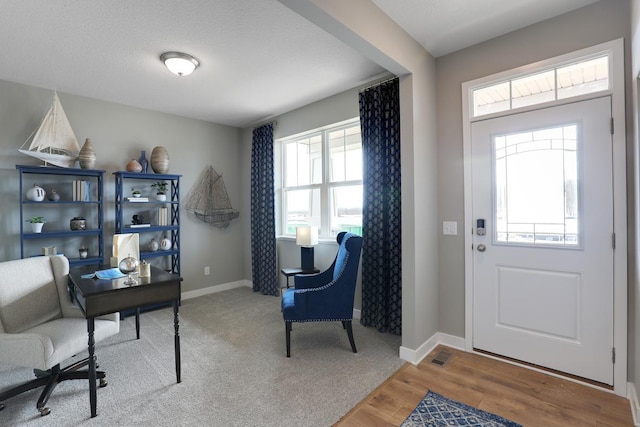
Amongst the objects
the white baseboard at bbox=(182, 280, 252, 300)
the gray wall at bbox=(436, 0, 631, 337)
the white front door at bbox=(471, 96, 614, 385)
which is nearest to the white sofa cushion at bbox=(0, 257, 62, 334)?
the white baseboard at bbox=(182, 280, 252, 300)

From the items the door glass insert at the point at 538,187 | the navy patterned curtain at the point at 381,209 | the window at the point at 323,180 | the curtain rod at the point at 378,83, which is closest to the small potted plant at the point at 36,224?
the window at the point at 323,180

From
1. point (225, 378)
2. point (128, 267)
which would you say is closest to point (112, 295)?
point (128, 267)

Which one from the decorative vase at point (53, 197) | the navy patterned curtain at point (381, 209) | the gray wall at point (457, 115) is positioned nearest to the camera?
the gray wall at point (457, 115)

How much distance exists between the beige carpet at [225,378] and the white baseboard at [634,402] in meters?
1.39

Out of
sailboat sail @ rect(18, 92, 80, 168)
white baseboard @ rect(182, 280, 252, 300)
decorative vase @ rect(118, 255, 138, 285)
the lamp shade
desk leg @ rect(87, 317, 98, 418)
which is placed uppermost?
sailboat sail @ rect(18, 92, 80, 168)

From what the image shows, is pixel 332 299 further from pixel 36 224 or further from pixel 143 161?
pixel 36 224

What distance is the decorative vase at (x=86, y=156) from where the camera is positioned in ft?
11.1

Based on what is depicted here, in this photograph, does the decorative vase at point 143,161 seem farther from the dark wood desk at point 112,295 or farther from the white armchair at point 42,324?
the dark wood desk at point 112,295

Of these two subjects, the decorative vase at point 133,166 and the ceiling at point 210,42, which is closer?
the ceiling at point 210,42

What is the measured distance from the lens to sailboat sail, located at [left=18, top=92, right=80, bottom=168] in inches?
122

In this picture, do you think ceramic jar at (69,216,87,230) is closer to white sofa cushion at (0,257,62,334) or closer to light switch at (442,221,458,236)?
white sofa cushion at (0,257,62,334)

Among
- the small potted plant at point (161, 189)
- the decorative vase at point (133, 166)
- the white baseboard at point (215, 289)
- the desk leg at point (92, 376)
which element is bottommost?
the white baseboard at point (215, 289)

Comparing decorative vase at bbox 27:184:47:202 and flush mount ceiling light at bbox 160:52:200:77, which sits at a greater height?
flush mount ceiling light at bbox 160:52:200:77

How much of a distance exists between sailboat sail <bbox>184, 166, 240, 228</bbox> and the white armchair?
7.33ft
